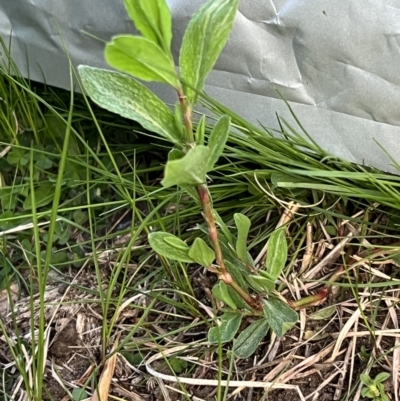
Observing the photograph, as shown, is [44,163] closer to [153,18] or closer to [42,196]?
[42,196]

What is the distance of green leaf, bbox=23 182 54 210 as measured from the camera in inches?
29.3

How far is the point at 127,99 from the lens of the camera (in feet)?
1.26

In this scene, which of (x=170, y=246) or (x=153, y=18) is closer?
(x=153, y=18)

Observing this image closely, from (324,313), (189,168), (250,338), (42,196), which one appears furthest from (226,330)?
(42,196)

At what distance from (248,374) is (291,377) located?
44mm

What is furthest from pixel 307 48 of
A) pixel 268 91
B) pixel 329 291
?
pixel 329 291

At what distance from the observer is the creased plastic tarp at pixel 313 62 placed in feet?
1.83

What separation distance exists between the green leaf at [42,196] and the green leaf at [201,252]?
1.16 feet

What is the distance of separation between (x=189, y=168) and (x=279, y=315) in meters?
0.23

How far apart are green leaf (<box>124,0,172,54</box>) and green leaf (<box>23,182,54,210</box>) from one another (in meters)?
0.44

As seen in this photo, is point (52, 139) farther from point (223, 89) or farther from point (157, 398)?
point (157, 398)

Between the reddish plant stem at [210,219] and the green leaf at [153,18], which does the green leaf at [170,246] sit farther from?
the green leaf at [153,18]

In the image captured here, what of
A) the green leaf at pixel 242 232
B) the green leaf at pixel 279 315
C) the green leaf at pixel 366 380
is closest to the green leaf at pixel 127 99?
the green leaf at pixel 242 232

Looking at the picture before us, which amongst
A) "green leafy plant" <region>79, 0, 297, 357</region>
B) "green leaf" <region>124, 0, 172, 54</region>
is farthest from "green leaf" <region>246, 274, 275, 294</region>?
"green leaf" <region>124, 0, 172, 54</region>
